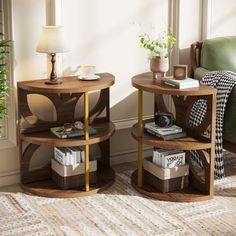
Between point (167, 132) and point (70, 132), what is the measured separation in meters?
0.56

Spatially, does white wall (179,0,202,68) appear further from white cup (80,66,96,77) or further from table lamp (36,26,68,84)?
table lamp (36,26,68,84)

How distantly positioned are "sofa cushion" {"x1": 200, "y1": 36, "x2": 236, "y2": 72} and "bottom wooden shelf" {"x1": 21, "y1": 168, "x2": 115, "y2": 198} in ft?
3.21

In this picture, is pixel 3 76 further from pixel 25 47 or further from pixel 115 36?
pixel 115 36

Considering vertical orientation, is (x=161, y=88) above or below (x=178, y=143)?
above

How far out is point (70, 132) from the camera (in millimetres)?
3299

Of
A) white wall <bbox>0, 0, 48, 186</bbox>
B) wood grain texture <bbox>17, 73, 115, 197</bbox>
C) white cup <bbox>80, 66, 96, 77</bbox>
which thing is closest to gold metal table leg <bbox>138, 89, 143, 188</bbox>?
wood grain texture <bbox>17, 73, 115, 197</bbox>

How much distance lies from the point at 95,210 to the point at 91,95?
2.62 ft

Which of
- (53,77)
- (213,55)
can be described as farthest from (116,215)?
(213,55)

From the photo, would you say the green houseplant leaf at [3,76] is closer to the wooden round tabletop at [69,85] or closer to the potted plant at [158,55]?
the wooden round tabletop at [69,85]

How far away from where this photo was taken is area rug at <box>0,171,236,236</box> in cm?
288

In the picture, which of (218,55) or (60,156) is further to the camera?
(218,55)

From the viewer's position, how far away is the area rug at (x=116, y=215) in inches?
113

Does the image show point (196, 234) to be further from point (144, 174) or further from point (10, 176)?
point (10, 176)

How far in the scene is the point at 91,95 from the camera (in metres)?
3.59
